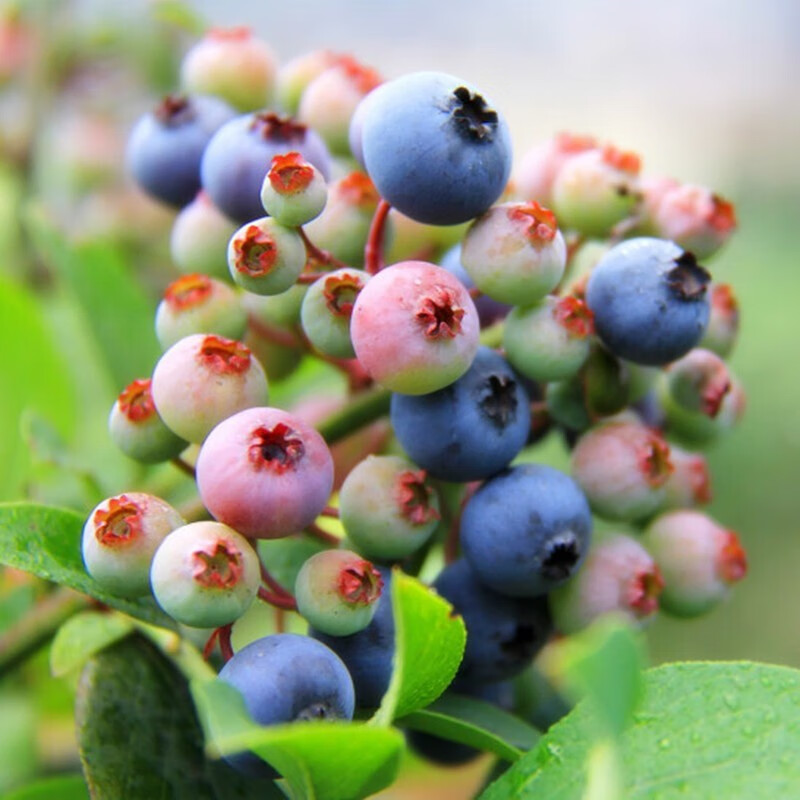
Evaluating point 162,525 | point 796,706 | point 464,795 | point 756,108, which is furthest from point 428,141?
point 756,108

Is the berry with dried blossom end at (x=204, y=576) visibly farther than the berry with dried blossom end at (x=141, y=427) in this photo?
No

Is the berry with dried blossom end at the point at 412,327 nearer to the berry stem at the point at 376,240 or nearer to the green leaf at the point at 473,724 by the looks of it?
the berry stem at the point at 376,240

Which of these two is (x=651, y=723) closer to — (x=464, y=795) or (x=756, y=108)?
(x=464, y=795)

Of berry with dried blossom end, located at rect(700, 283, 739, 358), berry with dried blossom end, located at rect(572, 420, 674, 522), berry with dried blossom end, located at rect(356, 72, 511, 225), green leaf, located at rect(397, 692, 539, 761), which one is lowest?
green leaf, located at rect(397, 692, 539, 761)

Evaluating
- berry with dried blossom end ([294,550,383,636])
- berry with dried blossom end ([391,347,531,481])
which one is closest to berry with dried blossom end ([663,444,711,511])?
berry with dried blossom end ([391,347,531,481])

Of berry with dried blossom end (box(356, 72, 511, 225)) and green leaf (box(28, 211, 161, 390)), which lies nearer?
berry with dried blossom end (box(356, 72, 511, 225))

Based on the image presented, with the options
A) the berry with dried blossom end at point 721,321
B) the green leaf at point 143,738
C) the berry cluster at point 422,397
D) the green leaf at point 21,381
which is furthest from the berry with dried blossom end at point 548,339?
the green leaf at point 21,381

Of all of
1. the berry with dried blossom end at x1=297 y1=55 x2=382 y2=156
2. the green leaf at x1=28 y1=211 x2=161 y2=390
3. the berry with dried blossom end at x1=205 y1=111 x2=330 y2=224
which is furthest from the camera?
the green leaf at x1=28 y1=211 x2=161 y2=390

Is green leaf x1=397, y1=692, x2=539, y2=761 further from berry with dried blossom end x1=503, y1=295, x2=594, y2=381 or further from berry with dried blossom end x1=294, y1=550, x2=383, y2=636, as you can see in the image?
berry with dried blossom end x1=503, y1=295, x2=594, y2=381
